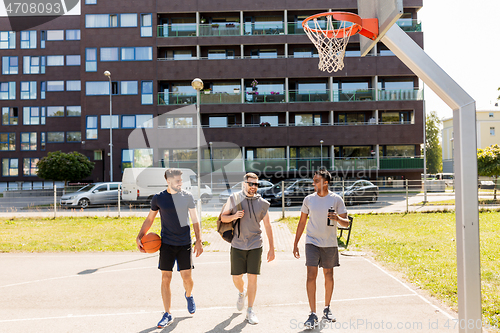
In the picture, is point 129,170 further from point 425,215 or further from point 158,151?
point 425,215

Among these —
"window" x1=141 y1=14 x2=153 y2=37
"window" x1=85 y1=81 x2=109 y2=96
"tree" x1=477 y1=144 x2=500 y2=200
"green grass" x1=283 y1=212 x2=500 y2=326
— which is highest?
"window" x1=141 y1=14 x2=153 y2=37

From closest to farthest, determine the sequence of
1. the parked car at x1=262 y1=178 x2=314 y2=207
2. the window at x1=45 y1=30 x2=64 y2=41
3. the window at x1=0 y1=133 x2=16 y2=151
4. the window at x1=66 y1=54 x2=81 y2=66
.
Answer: the parked car at x1=262 y1=178 x2=314 y2=207
the window at x1=66 y1=54 x2=81 y2=66
the window at x1=45 y1=30 x2=64 y2=41
the window at x1=0 y1=133 x2=16 y2=151

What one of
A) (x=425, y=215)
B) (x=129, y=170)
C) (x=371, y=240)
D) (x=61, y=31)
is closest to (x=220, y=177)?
(x=129, y=170)

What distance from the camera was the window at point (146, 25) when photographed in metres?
34.7

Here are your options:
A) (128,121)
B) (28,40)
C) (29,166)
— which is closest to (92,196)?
(128,121)

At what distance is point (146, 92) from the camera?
34.8 meters

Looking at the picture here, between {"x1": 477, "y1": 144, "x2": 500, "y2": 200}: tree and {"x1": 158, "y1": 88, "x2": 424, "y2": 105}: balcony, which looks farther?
{"x1": 158, "y1": 88, "x2": 424, "y2": 105}: balcony

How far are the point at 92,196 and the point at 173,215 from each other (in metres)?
18.3

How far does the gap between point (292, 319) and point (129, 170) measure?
1846cm

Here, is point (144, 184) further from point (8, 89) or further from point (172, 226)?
point (8, 89)

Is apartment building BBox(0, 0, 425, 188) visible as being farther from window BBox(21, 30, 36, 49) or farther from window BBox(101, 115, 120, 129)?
window BBox(21, 30, 36, 49)

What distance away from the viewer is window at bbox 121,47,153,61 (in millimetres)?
34594

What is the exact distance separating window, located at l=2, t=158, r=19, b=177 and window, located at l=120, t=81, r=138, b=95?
719 inches

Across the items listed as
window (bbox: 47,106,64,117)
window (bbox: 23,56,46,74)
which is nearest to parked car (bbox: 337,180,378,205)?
window (bbox: 47,106,64,117)
